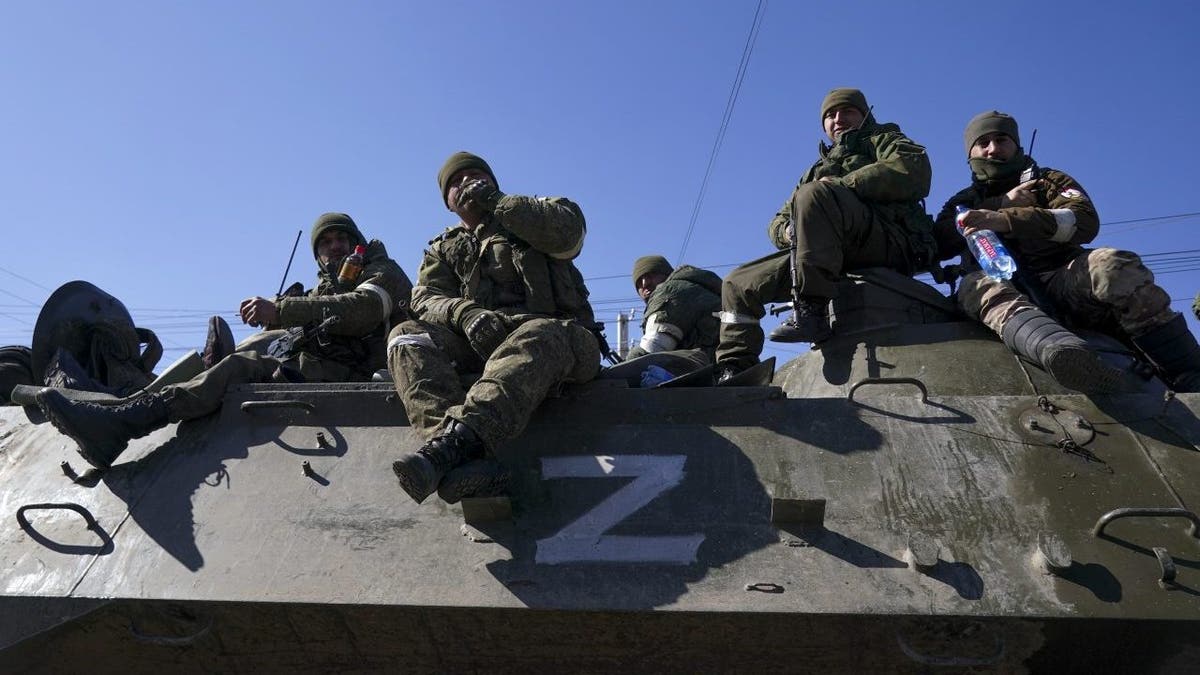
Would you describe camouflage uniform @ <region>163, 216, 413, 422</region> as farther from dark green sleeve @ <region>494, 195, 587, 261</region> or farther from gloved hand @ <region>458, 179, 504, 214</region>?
dark green sleeve @ <region>494, 195, 587, 261</region>

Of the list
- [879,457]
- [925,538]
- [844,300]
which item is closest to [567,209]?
[844,300]

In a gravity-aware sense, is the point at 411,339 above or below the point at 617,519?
above

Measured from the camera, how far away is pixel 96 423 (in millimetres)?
4301

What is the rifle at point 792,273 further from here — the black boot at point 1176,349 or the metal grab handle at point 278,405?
the metal grab handle at point 278,405

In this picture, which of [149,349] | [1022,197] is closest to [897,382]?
[1022,197]

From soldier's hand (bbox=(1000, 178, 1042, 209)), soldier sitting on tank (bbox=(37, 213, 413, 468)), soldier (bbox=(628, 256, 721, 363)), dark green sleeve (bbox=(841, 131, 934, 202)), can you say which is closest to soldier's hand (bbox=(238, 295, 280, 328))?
soldier sitting on tank (bbox=(37, 213, 413, 468))

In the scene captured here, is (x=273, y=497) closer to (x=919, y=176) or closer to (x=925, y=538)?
(x=925, y=538)

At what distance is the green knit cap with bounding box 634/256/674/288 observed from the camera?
31.6 ft

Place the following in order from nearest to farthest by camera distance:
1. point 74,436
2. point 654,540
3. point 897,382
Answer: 1. point 654,540
2. point 897,382
3. point 74,436

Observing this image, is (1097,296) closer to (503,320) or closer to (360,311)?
(503,320)

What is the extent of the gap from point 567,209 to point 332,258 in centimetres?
225

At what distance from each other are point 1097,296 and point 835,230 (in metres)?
1.22

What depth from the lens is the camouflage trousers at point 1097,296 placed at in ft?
15.5

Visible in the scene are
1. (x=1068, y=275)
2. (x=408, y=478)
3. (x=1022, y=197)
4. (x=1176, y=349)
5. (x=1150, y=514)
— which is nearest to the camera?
(x=1150, y=514)
